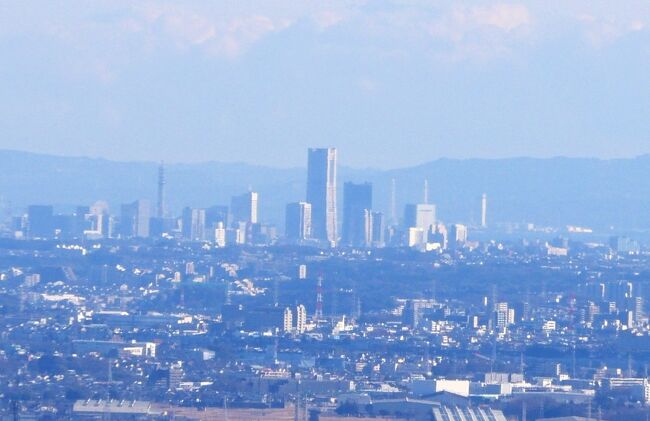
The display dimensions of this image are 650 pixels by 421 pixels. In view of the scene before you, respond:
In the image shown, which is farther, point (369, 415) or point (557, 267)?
point (557, 267)

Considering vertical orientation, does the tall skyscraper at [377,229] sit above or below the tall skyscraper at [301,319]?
above

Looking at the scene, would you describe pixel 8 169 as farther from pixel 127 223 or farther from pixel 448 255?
pixel 448 255

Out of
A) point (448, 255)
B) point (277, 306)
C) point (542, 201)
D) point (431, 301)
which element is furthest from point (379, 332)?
point (542, 201)

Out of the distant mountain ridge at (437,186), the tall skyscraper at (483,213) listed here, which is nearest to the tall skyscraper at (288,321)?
the distant mountain ridge at (437,186)

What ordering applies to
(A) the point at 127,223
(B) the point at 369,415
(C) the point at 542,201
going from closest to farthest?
(B) the point at 369,415 < (A) the point at 127,223 < (C) the point at 542,201

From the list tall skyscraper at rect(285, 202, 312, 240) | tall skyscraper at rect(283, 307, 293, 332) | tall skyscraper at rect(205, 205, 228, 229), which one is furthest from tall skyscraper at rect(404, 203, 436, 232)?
tall skyscraper at rect(283, 307, 293, 332)

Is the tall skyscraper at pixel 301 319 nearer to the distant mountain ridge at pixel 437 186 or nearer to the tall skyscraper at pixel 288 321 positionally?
the tall skyscraper at pixel 288 321

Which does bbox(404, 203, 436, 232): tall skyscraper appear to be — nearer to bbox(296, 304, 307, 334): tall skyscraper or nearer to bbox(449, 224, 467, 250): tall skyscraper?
bbox(449, 224, 467, 250): tall skyscraper

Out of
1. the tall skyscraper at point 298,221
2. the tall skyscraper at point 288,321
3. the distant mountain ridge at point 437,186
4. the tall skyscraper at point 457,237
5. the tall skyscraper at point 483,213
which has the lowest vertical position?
the tall skyscraper at point 288,321

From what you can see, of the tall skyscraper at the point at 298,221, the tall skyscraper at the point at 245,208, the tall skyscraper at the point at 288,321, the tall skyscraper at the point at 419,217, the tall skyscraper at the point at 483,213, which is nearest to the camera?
the tall skyscraper at the point at 288,321
